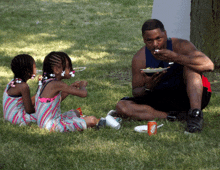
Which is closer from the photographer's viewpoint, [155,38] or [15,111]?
[155,38]

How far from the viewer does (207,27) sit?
656cm

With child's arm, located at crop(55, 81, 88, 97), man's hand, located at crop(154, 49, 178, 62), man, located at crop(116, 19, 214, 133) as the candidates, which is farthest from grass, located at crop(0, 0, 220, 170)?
man's hand, located at crop(154, 49, 178, 62)

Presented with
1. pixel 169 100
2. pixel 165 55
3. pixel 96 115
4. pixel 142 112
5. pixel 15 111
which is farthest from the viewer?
pixel 96 115

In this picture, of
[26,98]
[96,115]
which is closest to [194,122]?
[96,115]

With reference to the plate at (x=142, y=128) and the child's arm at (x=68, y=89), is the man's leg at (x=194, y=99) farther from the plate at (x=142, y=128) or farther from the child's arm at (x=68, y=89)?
the child's arm at (x=68, y=89)

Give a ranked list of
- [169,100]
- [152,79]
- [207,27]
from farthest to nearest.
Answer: [207,27], [169,100], [152,79]

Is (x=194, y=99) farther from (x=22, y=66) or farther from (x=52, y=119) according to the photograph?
(x=22, y=66)

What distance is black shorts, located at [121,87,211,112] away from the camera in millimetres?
4637

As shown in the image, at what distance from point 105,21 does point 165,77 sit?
379 inches

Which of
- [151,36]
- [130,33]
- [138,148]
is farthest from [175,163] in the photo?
[130,33]

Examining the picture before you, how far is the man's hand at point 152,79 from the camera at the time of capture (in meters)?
4.21

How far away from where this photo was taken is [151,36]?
427 centimetres

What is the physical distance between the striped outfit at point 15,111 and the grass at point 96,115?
12cm

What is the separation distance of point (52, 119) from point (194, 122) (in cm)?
183
